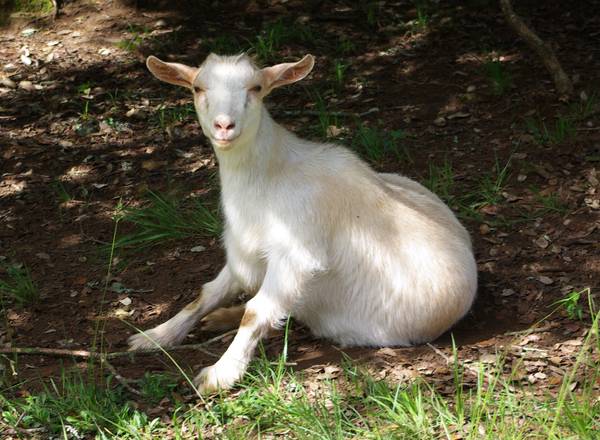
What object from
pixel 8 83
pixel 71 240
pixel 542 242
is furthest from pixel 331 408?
pixel 8 83

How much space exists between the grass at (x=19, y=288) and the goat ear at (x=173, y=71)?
5.01 feet

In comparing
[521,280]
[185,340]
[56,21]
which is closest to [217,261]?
[185,340]

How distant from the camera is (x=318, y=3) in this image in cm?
884

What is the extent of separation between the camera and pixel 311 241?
4.68m

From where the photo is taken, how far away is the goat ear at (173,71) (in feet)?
15.6

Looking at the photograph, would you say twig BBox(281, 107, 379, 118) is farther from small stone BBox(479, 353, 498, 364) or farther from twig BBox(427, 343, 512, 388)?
small stone BBox(479, 353, 498, 364)

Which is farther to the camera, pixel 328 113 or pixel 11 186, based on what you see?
pixel 328 113

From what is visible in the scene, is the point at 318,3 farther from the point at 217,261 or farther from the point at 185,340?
the point at 185,340

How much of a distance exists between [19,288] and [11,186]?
1.56 m

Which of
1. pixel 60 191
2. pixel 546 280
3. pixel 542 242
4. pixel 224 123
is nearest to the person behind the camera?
pixel 224 123

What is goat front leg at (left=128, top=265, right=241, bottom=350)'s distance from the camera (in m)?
5.03

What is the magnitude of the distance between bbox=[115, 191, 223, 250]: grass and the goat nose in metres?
1.67

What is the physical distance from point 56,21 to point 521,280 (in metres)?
5.31

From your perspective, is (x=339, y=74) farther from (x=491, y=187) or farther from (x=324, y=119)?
(x=491, y=187)
